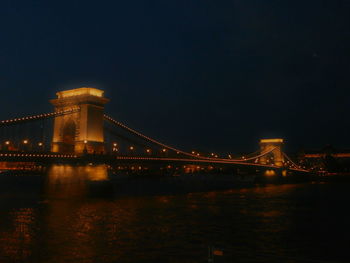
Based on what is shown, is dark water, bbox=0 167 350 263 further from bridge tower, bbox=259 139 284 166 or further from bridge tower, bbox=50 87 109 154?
bridge tower, bbox=259 139 284 166

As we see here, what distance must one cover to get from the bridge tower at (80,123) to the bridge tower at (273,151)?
2643 inches

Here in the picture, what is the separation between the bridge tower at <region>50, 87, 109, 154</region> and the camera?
41062mm

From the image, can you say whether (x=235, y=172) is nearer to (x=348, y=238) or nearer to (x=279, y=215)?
(x=279, y=215)

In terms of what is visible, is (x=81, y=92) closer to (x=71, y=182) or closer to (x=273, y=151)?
(x=71, y=182)

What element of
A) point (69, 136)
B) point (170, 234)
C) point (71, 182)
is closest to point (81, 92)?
point (69, 136)

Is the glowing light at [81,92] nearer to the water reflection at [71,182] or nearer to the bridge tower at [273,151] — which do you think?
the water reflection at [71,182]

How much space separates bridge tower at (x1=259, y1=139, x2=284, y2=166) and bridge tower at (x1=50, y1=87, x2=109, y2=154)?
67.1 m

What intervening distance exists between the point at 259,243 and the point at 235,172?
101810 mm

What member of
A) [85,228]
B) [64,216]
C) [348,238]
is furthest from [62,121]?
[348,238]

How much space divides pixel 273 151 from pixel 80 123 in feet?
242

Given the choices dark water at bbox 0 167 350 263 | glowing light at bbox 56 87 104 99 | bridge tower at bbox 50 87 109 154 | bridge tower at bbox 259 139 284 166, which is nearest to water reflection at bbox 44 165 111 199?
bridge tower at bbox 50 87 109 154

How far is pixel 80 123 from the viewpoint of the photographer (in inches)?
1635

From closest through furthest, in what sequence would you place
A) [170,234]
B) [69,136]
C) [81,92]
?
1. [170,234]
2. [81,92]
3. [69,136]

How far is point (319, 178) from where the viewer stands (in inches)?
4043
